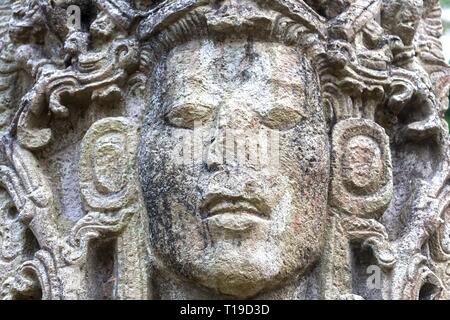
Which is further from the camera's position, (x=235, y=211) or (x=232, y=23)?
(x=232, y=23)

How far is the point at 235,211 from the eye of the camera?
12.4ft

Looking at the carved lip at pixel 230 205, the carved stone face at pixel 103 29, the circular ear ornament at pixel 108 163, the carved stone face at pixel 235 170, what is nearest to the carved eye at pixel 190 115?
the carved stone face at pixel 235 170

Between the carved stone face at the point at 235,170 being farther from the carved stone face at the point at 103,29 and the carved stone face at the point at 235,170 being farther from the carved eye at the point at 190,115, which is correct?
the carved stone face at the point at 103,29

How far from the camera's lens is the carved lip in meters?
3.78

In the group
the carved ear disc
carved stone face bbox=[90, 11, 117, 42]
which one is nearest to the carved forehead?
carved stone face bbox=[90, 11, 117, 42]

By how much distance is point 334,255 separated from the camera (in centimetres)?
391

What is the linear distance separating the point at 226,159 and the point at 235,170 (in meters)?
0.05

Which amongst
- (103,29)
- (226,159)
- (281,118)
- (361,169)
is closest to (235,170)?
(226,159)

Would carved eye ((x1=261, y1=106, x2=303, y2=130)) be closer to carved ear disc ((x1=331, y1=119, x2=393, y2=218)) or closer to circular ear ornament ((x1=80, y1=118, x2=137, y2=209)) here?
carved ear disc ((x1=331, y1=119, x2=393, y2=218))

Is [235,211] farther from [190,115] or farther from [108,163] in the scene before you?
[108,163]

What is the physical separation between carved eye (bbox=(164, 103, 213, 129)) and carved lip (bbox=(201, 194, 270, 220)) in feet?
0.95

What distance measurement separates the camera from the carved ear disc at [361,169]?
396cm
